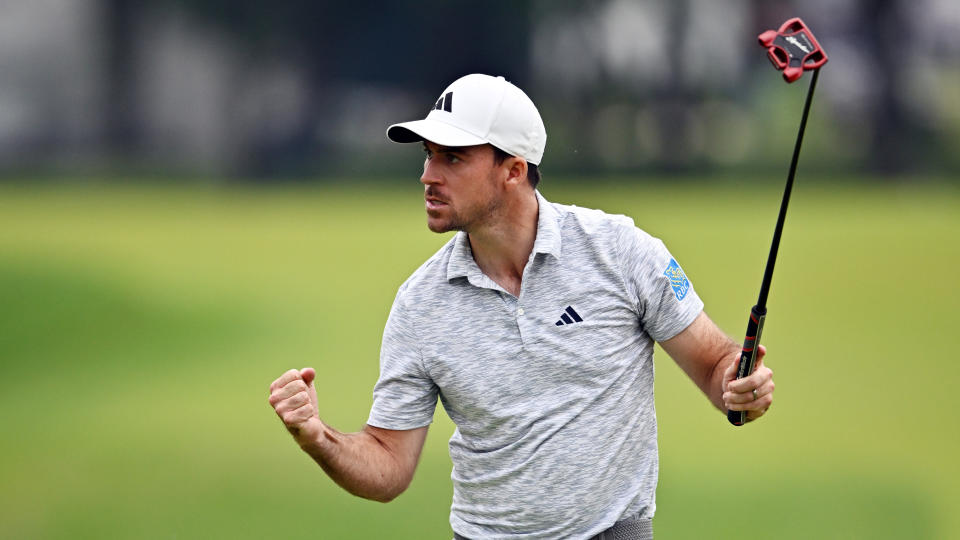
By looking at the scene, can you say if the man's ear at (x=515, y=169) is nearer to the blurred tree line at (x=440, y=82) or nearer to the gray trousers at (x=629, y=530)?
the gray trousers at (x=629, y=530)

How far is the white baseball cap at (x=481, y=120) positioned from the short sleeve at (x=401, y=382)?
38 centimetres

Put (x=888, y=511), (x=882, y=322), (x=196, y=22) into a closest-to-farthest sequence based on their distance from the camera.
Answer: (x=888, y=511), (x=882, y=322), (x=196, y=22)

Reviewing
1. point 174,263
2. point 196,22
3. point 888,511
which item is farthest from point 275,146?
point 888,511

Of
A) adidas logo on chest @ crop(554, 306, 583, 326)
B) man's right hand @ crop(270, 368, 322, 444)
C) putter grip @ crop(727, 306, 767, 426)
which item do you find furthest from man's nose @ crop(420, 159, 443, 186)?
putter grip @ crop(727, 306, 767, 426)

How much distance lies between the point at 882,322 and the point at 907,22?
806 centimetres

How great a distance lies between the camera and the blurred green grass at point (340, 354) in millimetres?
6973

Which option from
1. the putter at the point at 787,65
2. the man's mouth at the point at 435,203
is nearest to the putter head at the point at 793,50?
the putter at the point at 787,65

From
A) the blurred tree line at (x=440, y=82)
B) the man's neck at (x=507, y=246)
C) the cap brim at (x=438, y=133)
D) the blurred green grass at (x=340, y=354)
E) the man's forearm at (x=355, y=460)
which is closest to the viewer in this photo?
the man's forearm at (x=355, y=460)

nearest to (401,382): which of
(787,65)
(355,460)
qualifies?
(355,460)

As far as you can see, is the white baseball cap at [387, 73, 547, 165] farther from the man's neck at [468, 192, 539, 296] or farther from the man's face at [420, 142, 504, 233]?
the man's neck at [468, 192, 539, 296]

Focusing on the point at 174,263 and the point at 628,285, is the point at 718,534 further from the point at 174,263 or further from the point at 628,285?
the point at 174,263

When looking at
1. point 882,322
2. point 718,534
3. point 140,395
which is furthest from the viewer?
point 882,322

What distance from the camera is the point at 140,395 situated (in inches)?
383

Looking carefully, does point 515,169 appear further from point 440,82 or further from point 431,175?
point 440,82
